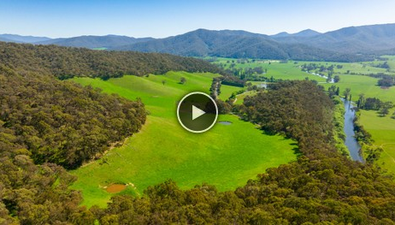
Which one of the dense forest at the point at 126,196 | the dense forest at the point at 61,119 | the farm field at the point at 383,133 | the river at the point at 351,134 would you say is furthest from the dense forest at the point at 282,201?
the river at the point at 351,134

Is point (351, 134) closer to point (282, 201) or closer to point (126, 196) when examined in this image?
point (282, 201)

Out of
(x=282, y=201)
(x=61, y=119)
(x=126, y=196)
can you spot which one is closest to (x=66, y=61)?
(x=61, y=119)

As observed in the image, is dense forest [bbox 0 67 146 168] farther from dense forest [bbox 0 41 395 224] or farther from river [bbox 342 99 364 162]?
river [bbox 342 99 364 162]

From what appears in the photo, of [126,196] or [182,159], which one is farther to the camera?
[182,159]

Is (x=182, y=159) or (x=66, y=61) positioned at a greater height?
(x=66, y=61)

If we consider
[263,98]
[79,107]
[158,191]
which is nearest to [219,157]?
[158,191]
